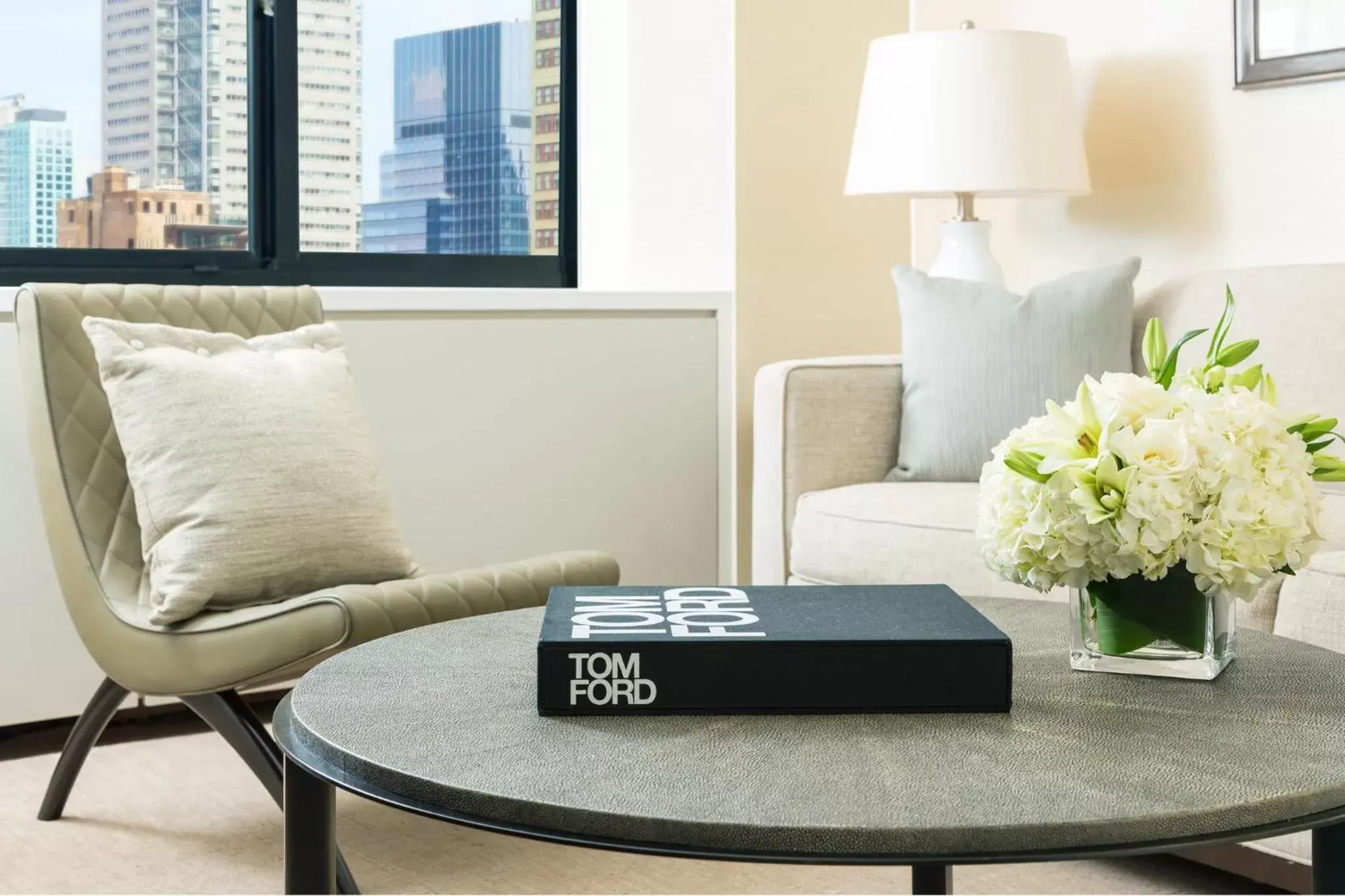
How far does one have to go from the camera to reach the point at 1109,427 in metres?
1.08

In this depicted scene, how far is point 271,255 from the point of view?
3215 mm

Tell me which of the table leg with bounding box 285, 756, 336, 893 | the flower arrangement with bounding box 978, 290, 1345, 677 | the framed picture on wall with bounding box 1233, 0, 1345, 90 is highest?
the framed picture on wall with bounding box 1233, 0, 1345, 90

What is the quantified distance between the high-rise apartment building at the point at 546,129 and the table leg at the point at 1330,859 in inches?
112

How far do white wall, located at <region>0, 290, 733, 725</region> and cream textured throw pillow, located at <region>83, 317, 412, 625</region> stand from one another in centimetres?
56

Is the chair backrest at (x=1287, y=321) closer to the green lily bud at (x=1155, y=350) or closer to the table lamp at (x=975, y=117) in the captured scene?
the table lamp at (x=975, y=117)

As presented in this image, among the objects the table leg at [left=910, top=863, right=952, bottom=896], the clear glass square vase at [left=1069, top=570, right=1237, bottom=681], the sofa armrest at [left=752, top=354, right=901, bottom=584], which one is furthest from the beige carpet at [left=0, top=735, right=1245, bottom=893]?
the clear glass square vase at [left=1069, top=570, right=1237, bottom=681]

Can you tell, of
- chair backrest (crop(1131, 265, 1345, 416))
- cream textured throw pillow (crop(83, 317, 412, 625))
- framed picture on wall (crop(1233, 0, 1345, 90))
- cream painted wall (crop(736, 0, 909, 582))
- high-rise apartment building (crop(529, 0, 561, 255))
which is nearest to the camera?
cream textured throw pillow (crop(83, 317, 412, 625))

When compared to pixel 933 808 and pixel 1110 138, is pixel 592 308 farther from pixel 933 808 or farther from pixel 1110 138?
pixel 933 808

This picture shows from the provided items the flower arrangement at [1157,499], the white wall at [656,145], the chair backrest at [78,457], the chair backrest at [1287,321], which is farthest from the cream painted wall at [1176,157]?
the chair backrest at [78,457]

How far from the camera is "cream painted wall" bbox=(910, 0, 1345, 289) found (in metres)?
2.76

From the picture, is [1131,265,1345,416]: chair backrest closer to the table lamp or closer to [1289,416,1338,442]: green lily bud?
the table lamp

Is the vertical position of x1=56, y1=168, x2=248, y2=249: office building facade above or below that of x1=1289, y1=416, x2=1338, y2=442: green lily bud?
above

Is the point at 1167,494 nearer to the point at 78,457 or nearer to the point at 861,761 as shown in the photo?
the point at 861,761

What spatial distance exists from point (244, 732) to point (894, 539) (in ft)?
3.25
